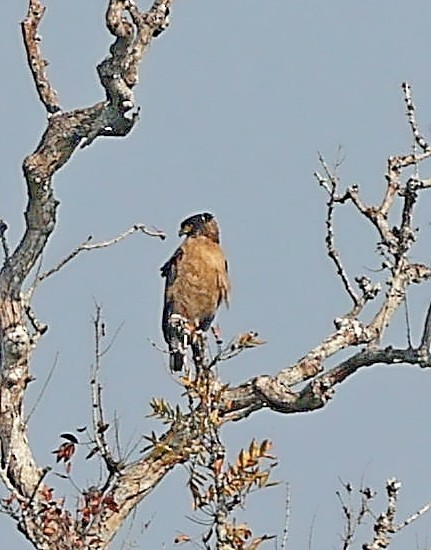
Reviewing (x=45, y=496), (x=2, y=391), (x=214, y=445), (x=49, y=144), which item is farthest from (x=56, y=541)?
(x=49, y=144)

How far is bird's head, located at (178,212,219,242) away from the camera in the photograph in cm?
1240

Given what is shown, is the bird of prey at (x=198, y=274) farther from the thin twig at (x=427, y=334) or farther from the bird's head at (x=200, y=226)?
the thin twig at (x=427, y=334)

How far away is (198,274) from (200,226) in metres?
0.48

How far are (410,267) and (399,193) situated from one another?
0.43 m

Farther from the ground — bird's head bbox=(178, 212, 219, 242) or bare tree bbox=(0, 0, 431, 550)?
bird's head bbox=(178, 212, 219, 242)

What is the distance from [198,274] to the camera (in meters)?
12.1

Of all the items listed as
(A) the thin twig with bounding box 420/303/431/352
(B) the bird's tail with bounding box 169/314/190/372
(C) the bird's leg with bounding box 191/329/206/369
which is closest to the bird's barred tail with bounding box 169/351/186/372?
(B) the bird's tail with bounding box 169/314/190/372

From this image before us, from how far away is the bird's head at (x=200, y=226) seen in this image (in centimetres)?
1240

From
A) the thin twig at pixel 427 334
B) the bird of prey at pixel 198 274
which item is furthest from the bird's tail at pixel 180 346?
the bird of prey at pixel 198 274

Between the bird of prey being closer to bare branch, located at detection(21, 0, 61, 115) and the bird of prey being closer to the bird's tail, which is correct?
the bird's tail

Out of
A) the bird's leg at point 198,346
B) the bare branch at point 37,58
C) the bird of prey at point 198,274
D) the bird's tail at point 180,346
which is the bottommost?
the bird's leg at point 198,346

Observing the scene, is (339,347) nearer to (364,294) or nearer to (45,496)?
(364,294)

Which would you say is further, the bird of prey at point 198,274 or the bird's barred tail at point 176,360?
the bird of prey at point 198,274

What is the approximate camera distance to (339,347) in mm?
7984
